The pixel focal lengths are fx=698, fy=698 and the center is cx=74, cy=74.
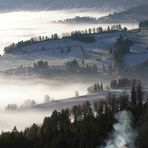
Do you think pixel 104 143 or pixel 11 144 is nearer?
pixel 104 143

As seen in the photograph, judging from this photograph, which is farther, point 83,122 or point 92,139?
point 83,122

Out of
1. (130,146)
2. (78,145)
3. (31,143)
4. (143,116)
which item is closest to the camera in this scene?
(130,146)

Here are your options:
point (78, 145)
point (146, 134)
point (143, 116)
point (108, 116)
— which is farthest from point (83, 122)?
point (146, 134)

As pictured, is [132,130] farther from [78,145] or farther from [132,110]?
[132,110]

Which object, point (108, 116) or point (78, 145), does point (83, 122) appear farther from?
point (78, 145)

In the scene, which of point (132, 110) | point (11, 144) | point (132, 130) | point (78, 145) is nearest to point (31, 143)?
point (11, 144)

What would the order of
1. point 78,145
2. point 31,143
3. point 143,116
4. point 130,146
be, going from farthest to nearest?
point 31,143
point 78,145
point 143,116
point 130,146
